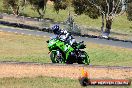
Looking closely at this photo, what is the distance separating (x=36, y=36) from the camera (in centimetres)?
4044

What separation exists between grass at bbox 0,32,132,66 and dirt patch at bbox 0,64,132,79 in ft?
20.1

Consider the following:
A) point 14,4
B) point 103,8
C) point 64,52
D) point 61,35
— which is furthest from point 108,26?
point 61,35

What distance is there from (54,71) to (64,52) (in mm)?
3344

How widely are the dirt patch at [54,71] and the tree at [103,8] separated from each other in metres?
36.7

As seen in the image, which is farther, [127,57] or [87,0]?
[87,0]

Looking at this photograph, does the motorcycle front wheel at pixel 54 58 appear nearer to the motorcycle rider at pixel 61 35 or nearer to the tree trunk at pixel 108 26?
the motorcycle rider at pixel 61 35

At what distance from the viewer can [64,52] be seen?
2048cm

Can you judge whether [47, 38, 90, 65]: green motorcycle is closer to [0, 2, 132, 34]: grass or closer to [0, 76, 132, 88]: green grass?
[0, 76, 132, 88]: green grass

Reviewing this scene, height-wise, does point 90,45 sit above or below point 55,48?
below

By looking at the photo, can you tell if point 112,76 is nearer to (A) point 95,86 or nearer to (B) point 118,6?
(A) point 95,86

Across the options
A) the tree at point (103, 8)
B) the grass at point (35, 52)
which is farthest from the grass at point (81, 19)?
the grass at point (35, 52)

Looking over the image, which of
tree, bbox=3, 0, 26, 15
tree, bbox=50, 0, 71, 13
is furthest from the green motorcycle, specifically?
tree, bbox=3, 0, 26, 15

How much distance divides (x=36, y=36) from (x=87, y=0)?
2171 cm

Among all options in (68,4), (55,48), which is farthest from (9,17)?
(55,48)
